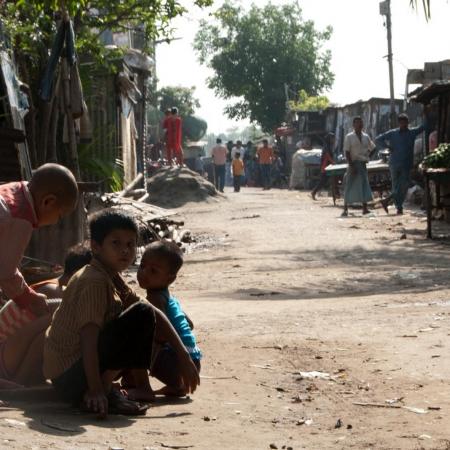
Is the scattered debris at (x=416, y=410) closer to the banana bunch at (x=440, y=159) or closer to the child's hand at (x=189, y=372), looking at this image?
the child's hand at (x=189, y=372)

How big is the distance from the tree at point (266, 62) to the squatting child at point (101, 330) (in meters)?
64.5

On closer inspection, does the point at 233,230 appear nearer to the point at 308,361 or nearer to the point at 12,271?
the point at 308,361

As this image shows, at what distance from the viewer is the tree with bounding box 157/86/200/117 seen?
72.8 m

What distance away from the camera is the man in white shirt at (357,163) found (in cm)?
2073

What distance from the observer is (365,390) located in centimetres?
607

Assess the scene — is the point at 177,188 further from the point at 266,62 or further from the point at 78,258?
the point at 266,62

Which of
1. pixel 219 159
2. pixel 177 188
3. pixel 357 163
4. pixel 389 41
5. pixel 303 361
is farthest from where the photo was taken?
pixel 389 41

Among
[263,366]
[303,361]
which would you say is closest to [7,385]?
[263,366]

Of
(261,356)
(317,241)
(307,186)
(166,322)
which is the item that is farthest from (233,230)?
(307,186)

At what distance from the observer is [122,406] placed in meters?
5.05

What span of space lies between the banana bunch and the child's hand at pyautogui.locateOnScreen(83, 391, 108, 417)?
11.5 metres

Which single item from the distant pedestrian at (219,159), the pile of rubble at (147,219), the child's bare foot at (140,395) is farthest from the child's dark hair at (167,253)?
the distant pedestrian at (219,159)

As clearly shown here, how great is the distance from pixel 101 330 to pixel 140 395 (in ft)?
1.90

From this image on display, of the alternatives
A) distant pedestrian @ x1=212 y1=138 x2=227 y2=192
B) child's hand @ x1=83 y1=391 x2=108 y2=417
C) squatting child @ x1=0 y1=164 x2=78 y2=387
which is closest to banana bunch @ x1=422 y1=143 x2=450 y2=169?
squatting child @ x1=0 y1=164 x2=78 y2=387
